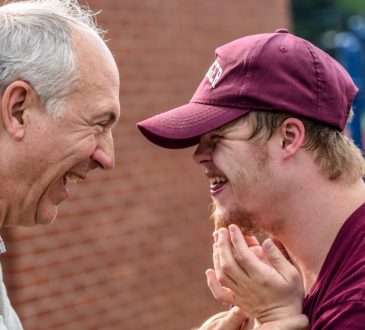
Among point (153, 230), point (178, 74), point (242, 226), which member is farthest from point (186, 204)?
point (242, 226)

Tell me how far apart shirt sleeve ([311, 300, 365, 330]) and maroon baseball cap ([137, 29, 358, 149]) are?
641 mm

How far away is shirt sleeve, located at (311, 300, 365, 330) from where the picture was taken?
95.6 inches

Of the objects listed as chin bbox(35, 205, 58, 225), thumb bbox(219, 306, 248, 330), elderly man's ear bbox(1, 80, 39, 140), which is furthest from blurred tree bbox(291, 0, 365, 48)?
elderly man's ear bbox(1, 80, 39, 140)

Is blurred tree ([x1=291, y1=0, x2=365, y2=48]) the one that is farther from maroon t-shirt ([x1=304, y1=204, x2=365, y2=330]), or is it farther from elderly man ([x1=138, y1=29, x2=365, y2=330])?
maroon t-shirt ([x1=304, y1=204, x2=365, y2=330])

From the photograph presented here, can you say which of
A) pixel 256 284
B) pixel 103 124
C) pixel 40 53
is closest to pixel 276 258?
pixel 256 284

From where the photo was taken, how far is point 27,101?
8.84ft

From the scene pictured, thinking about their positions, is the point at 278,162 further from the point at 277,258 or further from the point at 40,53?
the point at 40,53

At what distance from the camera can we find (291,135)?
280 cm

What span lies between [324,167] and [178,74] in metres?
4.54

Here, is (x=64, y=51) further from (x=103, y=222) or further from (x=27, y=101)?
(x=103, y=222)

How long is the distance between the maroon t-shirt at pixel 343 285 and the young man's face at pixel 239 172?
0.28 metres

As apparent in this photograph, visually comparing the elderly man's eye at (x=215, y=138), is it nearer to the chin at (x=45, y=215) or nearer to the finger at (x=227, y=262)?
the finger at (x=227, y=262)

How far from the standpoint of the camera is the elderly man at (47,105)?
268 cm

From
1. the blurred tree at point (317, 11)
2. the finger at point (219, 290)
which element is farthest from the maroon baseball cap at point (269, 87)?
the blurred tree at point (317, 11)
